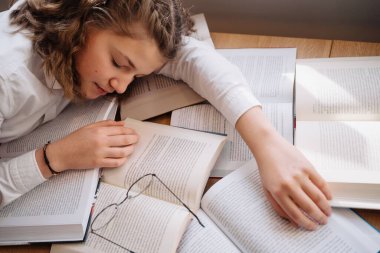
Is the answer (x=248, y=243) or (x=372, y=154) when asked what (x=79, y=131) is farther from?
(x=372, y=154)

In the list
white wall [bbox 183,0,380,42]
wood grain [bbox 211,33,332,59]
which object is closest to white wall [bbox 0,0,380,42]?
white wall [bbox 183,0,380,42]

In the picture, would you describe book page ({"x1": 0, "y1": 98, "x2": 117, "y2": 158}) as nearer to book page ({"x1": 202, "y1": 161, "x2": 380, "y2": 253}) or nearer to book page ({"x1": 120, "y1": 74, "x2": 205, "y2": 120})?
book page ({"x1": 120, "y1": 74, "x2": 205, "y2": 120})

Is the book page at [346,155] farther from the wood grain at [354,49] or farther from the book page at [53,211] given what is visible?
the book page at [53,211]

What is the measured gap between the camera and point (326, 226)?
0.77 metres

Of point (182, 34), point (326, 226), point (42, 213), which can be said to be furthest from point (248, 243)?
point (182, 34)

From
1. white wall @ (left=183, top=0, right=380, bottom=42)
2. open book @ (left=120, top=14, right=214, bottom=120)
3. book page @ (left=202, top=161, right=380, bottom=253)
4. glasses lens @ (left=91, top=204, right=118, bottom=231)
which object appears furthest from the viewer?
white wall @ (left=183, top=0, right=380, bottom=42)

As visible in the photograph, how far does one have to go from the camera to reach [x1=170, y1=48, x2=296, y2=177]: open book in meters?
0.94

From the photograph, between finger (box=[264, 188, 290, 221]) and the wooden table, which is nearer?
finger (box=[264, 188, 290, 221])

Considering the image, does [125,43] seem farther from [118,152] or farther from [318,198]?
[318,198]

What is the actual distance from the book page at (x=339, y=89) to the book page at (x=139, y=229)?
1.18 feet

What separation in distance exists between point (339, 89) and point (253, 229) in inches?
15.4

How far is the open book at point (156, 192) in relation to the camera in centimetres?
80

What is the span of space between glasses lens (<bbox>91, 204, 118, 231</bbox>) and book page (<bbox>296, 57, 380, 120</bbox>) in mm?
442

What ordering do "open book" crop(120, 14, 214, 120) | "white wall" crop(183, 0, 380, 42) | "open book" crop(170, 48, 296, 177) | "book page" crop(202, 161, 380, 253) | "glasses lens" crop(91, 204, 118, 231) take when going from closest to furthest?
"book page" crop(202, 161, 380, 253)
"glasses lens" crop(91, 204, 118, 231)
"open book" crop(170, 48, 296, 177)
"open book" crop(120, 14, 214, 120)
"white wall" crop(183, 0, 380, 42)
